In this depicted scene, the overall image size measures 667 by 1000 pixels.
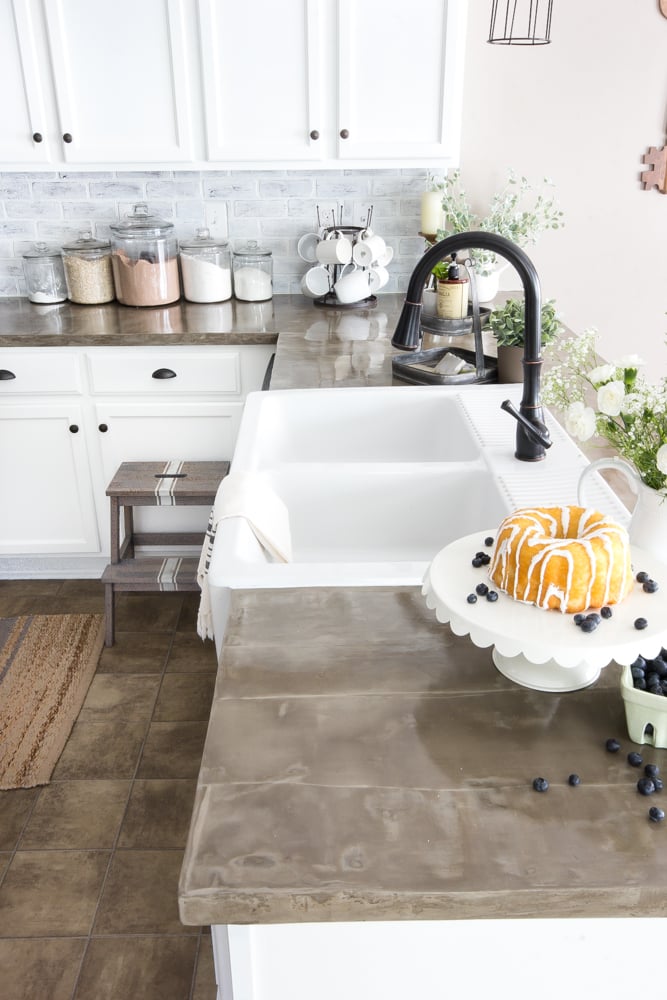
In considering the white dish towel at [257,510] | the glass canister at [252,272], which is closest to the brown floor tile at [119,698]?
the white dish towel at [257,510]

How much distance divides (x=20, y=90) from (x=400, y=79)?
4.39ft

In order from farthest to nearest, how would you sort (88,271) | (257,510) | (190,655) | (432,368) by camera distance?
(88,271) → (190,655) → (432,368) → (257,510)

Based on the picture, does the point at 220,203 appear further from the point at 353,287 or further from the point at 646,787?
the point at 646,787

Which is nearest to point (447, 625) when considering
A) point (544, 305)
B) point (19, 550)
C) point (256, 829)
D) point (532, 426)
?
point (256, 829)

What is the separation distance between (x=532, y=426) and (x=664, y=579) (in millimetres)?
662

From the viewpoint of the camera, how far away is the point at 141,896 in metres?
1.97

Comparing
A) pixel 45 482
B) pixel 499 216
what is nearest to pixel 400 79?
pixel 499 216

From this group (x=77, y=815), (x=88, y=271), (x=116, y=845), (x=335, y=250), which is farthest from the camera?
(x=88, y=271)

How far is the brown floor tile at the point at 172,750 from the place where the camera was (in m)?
2.36

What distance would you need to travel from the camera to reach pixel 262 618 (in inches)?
49.4

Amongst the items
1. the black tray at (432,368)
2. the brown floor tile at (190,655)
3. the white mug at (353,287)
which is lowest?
the brown floor tile at (190,655)

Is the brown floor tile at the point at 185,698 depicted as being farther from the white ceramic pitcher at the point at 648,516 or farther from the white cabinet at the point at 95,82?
the white cabinet at the point at 95,82

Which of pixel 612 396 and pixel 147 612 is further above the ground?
pixel 612 396

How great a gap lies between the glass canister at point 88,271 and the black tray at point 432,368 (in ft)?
4.81
